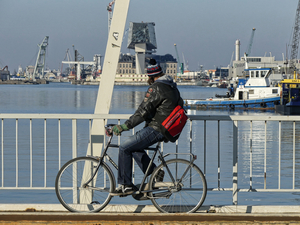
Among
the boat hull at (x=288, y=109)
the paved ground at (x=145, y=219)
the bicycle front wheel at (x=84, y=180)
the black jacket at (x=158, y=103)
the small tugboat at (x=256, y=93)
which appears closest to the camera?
the paved ground at (x=145, y=219)

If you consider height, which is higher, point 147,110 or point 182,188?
point 147,110

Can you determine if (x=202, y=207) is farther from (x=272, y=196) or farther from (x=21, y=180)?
(x=21, y=180)

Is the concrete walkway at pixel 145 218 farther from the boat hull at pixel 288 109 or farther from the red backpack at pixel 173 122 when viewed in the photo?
the boat hull at pixel 288 109

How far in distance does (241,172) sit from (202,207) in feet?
26.1

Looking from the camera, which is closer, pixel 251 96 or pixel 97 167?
pixel 97 167

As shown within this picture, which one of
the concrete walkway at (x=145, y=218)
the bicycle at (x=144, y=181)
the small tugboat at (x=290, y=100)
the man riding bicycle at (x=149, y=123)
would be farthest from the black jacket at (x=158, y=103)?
the small tugboat at (x=290, y=100)

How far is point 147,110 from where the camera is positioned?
4.42m

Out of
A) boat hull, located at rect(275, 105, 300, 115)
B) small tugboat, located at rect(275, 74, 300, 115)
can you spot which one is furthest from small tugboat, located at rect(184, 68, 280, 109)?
boat hull, located at rect(275, 105, 300, 115)

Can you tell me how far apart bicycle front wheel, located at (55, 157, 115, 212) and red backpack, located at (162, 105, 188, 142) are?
785mm

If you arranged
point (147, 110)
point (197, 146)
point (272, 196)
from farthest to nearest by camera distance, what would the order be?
point (197, 146) < point (272, 196) < point (147, 110)

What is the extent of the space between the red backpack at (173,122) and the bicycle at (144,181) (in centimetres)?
21

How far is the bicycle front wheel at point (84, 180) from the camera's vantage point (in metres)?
4.65

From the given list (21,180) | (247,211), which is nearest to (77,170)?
(247,211)

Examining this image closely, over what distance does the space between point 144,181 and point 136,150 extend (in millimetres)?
361
